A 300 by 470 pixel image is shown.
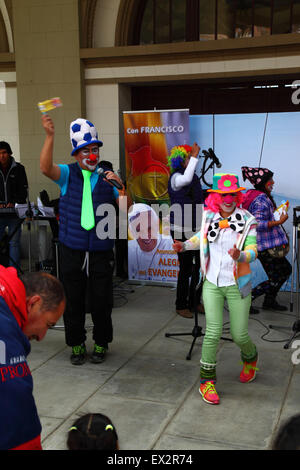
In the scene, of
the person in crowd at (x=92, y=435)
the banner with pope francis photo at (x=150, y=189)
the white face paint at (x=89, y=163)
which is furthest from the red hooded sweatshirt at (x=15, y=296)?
the banner with pope francis photo at (x=150, y=189)

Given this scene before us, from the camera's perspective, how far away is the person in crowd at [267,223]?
19.5ft

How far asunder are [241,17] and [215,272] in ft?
16.2

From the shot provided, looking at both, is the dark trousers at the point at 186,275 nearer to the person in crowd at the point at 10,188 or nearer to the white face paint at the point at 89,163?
the white face paint at the point at 89,163

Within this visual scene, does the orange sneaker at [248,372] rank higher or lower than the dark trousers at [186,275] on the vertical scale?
lower

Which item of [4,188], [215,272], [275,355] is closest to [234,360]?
[275,355]

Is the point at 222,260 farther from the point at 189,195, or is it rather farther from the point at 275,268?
the point at 275,268

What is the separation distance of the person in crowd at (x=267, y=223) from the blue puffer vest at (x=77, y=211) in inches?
73.2

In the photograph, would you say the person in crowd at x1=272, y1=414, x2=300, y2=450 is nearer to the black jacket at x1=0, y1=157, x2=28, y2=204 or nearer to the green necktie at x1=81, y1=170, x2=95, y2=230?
the green necktie at x1=81, y1=170, x2=95, y2=230

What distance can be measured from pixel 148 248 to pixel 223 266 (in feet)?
11.6

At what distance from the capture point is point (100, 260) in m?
4.93

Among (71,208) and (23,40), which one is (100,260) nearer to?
(71,208)

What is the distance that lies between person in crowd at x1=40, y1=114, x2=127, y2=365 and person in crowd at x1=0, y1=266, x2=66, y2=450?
2.55 m

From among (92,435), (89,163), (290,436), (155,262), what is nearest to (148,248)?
(155,262)

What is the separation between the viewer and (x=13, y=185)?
24.1ft
